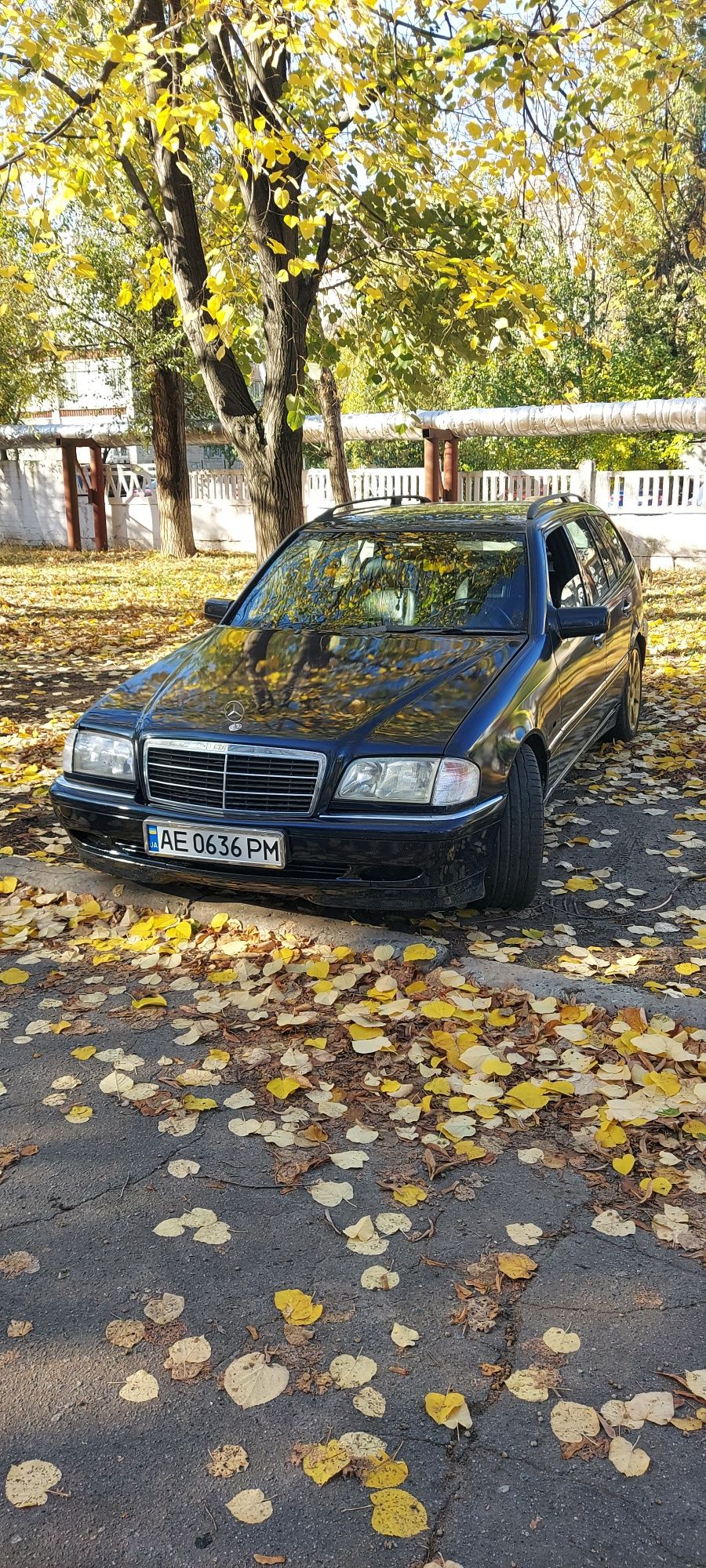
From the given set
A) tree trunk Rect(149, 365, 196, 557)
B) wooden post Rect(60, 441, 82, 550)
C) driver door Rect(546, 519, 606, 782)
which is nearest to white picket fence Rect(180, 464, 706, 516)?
tree trunk Rect(149, 365, 196, 557)

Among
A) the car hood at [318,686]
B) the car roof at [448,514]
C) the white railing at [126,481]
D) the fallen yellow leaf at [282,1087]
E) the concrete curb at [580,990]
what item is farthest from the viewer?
the white railing at [126,481]

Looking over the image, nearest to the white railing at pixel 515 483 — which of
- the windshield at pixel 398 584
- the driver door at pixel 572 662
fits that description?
→ the driver door at pixel 572 662

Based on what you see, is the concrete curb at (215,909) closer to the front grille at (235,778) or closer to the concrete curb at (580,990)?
the concrete curb at (580,990)

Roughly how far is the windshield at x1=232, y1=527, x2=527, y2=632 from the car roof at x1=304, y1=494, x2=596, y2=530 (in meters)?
0.11

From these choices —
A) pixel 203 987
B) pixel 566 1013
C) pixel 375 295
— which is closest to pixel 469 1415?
pixel 566 1013

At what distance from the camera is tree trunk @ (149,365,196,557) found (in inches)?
823

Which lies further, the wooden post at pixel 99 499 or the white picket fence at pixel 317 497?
the wooden post at pixel 99 499

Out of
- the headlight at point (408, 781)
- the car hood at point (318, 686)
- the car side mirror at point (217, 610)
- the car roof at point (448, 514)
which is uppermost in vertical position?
the car roof at point (448, 514)

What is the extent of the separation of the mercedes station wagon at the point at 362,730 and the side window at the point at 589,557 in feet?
1.36

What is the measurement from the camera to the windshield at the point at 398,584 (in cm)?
526

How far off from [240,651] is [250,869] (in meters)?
1.28

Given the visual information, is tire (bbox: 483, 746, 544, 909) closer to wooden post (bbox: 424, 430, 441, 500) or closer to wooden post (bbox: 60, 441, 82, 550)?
wooden post (bbox: 424, 430, 441, 500)

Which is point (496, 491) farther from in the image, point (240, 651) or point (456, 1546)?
point (456, 1546)

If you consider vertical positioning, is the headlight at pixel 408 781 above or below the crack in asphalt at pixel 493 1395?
above
